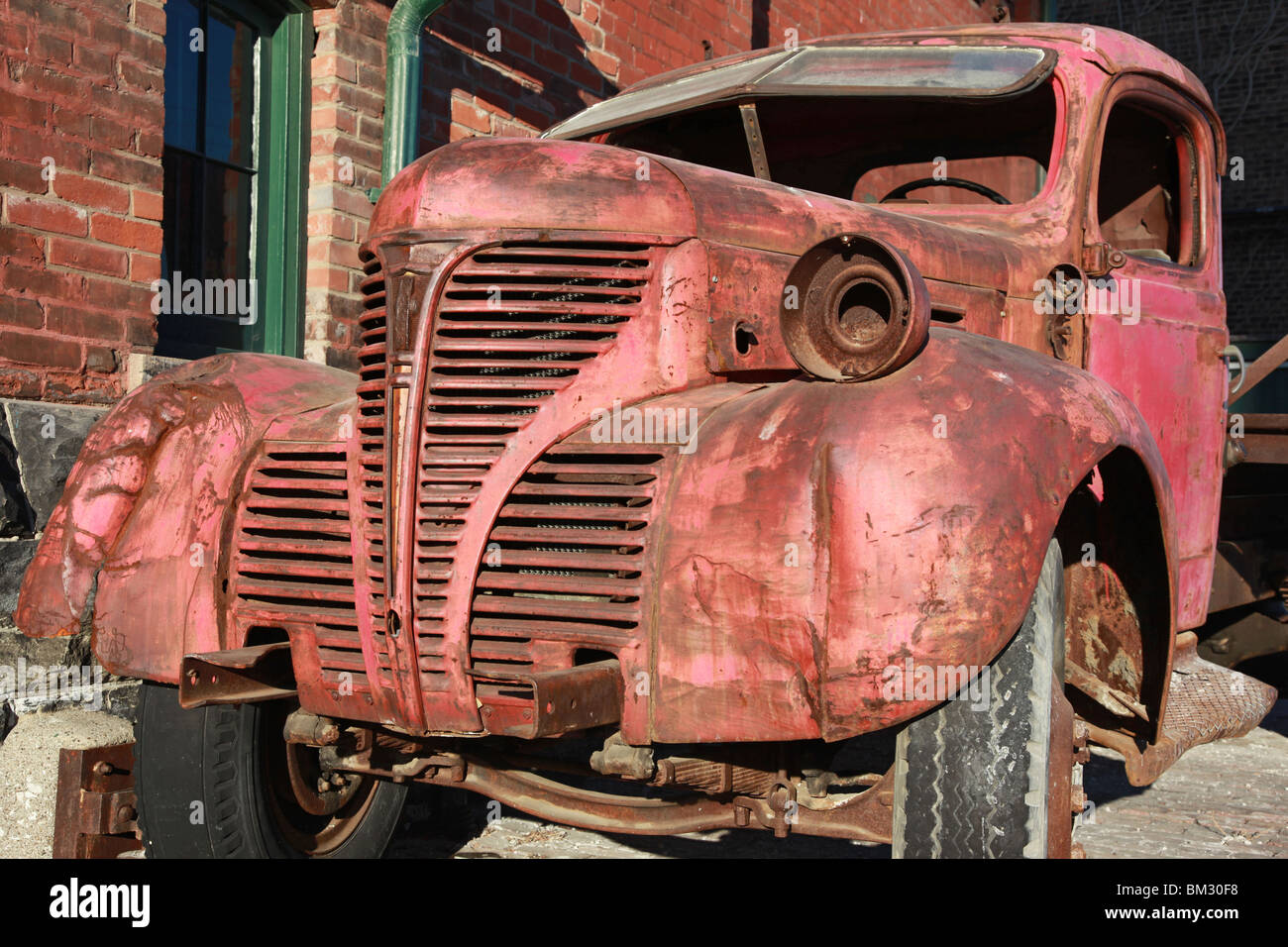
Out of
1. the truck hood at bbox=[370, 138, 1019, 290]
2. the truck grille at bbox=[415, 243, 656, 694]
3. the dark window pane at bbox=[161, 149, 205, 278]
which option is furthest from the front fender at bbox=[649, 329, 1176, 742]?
the dark window pane at bbox=[161, 149, 205, 278]

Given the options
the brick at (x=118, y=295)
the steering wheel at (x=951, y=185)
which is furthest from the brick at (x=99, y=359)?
the steering wheel at (x=951, y=185)

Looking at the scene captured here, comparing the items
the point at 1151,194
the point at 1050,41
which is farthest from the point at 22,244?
the point at 1151,194

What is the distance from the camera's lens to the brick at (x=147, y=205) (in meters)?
4.38

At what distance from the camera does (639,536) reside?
95.7 inches

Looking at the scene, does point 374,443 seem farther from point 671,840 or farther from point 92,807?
point 671,840

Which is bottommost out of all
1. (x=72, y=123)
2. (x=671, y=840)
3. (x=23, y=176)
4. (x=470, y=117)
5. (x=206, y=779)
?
(x=671, y=840)

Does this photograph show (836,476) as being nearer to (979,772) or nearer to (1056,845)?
(979,772)

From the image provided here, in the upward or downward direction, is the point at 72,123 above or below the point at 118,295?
above

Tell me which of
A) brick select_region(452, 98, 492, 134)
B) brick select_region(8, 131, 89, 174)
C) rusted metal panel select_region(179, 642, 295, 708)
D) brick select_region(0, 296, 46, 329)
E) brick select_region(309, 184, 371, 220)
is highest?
brick select_region(452, 98, 492, 134)

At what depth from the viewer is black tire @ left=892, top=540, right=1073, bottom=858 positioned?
2.36 metres

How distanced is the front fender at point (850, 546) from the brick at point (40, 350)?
2494mm

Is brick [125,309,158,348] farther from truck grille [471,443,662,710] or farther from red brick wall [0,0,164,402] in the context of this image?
truck grille [471,443,662,710]

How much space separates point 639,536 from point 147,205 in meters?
2.82

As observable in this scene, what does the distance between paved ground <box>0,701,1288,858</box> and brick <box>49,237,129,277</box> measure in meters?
1.42
